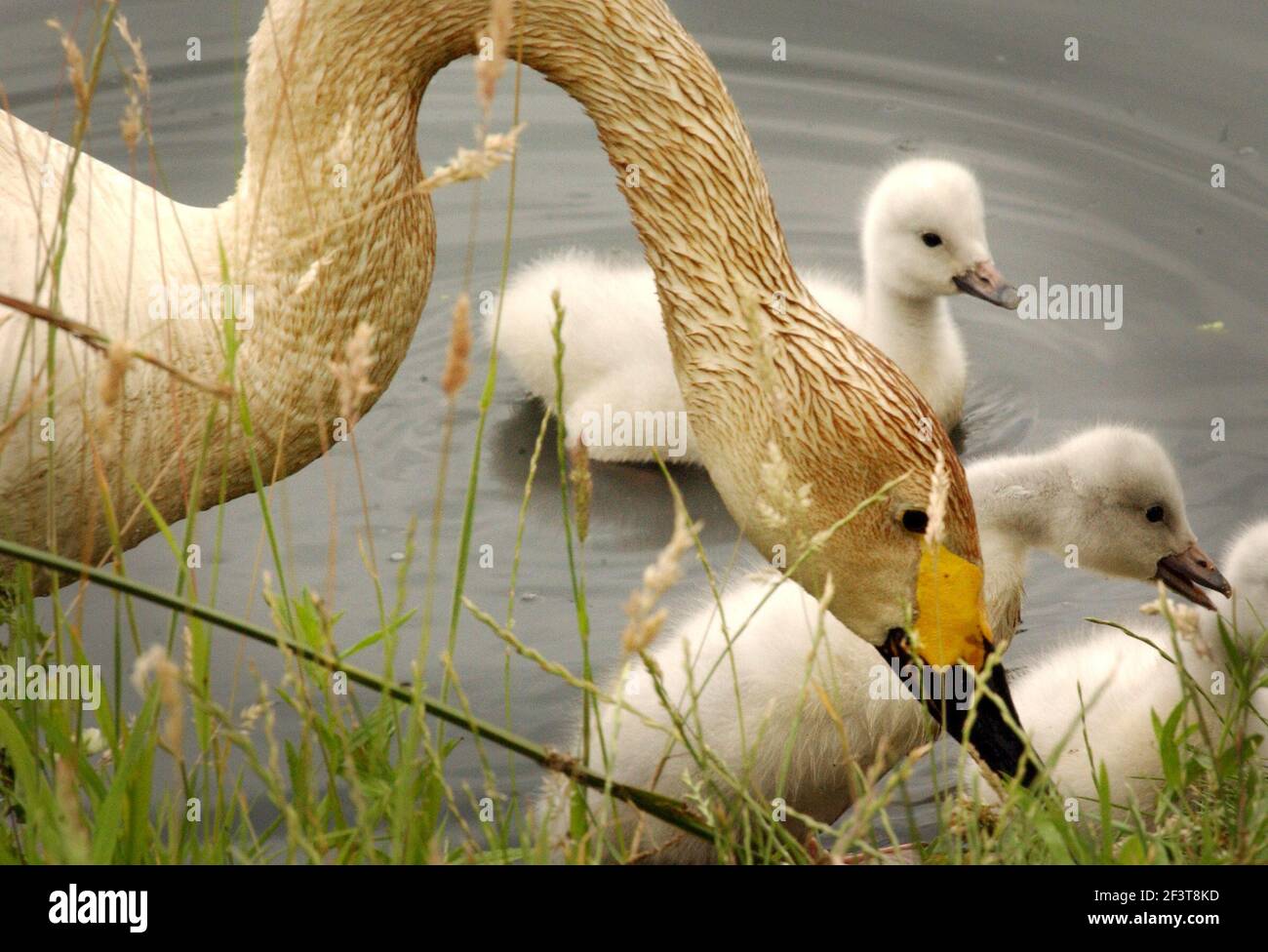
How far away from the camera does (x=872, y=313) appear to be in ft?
15.4

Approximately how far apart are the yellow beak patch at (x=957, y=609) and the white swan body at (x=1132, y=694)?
0.37 metres

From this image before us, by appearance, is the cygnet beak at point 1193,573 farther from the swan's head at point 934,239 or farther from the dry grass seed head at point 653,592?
the dry grass seed head at point 653,592

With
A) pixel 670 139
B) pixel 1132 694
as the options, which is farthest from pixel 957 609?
pixel 670 139

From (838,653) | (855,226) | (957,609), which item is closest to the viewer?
(957,609)

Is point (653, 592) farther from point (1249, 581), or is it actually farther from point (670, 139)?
point (1249, 581)


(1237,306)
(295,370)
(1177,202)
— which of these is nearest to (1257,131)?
(1177,202)

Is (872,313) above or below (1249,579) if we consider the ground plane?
above

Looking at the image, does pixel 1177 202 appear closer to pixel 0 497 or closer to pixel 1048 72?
pixel 1048 72

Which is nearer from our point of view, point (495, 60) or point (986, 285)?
point (495, 60)

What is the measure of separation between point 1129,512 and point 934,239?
49.7 inches

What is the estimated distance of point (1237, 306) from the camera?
519 centimetres

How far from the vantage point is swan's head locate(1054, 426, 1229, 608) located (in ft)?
11.5

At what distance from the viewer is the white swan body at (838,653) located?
2.99 m
